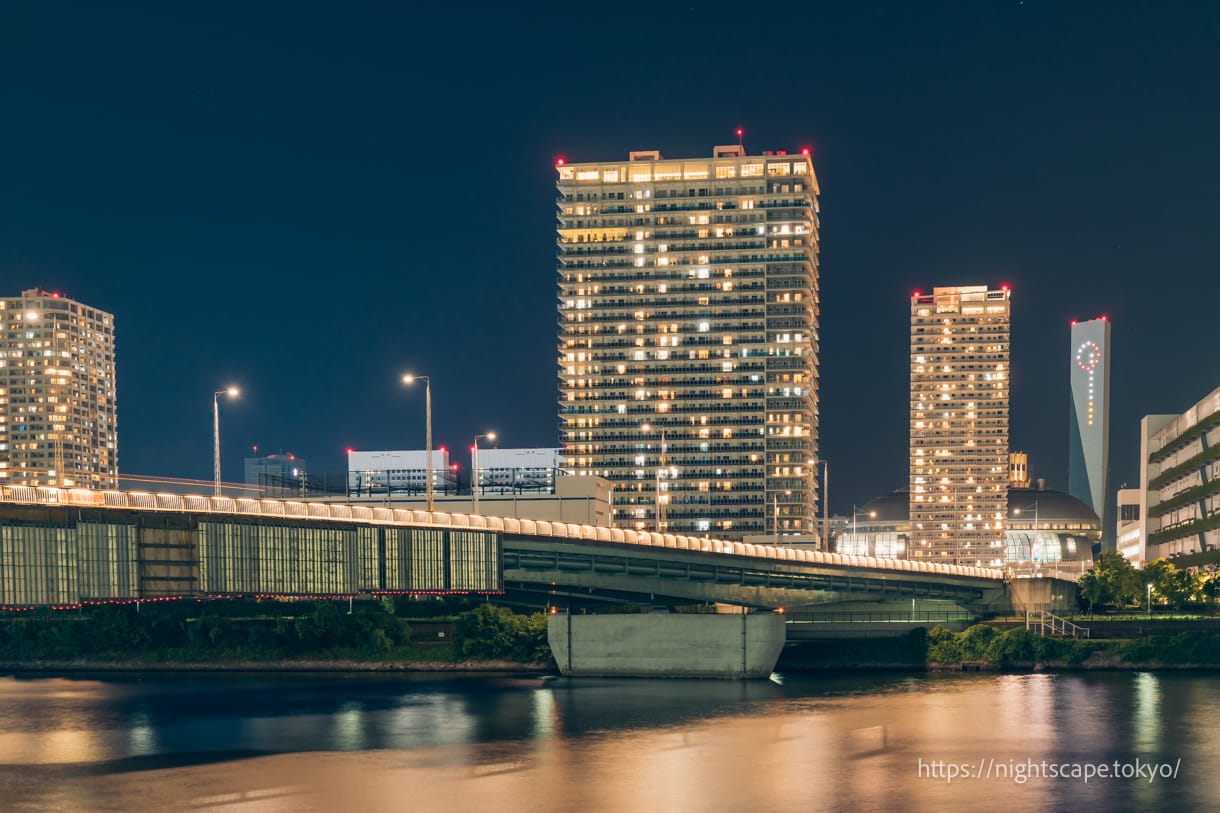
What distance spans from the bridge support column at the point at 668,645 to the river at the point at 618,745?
2.77 metres

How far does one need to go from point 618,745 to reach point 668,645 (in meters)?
41.6

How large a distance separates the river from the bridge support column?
2775 mm

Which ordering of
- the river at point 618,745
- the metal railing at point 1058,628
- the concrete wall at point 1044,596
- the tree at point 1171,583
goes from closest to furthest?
the river at point 618,745
the metal railing at point 1058,628
the concrete wall at point 1044,596
the tree at point 1171,583

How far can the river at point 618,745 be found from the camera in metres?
67.9

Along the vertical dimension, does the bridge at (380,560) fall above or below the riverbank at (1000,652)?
above

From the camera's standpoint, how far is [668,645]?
124625mm

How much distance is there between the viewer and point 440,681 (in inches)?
4899

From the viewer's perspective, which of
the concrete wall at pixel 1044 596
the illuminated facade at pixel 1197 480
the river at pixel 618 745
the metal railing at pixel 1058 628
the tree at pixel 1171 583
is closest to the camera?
the river at pixel 618 745

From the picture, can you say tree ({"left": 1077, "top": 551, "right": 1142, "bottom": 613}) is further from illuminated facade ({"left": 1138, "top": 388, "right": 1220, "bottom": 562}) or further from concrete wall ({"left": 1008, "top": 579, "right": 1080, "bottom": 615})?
illuminated facade ({"left": 1138, "top": 388, "right": 1220, "bottom": 562})

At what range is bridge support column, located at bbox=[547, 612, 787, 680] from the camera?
12369 cm

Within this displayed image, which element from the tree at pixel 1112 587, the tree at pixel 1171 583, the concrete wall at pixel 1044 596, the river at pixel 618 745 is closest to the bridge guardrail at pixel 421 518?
the concrete wall at pixel 1044 596

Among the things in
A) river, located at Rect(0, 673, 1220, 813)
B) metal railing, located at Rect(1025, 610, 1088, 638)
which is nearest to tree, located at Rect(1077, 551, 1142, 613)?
metal railing, located at Rect(1025, 610, 1088, 638)

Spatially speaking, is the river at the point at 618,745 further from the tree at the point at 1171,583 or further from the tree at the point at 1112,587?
the tree at the point at 1171,583

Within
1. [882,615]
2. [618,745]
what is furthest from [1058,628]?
[618,745]
